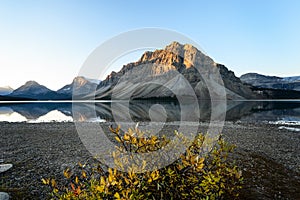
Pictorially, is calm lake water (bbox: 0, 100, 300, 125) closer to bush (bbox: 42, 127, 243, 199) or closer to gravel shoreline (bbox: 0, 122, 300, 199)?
gravel shoreline (bbox: 0, 122, 300, 199)

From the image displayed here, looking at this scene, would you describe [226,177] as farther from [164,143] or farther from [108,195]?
[108,195]

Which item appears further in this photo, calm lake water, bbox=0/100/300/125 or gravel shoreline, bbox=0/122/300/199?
calm lake water, bbox=0/100/300/125

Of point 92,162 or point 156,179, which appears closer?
point 156,179

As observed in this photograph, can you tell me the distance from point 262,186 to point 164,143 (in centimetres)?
1082

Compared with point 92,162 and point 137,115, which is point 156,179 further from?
point 137,115

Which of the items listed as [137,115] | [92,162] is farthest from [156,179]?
[137,115]

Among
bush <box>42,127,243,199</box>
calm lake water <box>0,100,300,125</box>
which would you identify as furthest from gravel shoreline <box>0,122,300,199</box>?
bush <box>42,127,243,199</box>

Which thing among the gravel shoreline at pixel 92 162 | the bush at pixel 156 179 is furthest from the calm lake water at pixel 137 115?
the bush at pixel 156 179

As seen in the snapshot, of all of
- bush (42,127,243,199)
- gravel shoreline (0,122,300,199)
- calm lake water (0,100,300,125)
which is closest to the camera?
bush (42,127,243,199)

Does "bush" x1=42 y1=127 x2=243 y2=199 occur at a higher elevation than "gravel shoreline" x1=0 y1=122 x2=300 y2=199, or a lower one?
higher

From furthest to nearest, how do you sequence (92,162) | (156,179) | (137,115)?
(137,115)
(92,162)
(156,179)

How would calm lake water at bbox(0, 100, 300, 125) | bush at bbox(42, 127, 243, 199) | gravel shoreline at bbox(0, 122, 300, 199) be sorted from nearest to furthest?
bush at bbox(42, 127, 243, 199) < gravel shoreline at bbox(0, 122, 300, 199) < calm lake water at bbox(0, 100, 300, 125)

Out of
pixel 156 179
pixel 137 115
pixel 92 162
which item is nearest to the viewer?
pixel 156 179

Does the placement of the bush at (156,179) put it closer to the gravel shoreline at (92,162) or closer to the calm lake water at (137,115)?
the gravel shoreline at (92,162)
